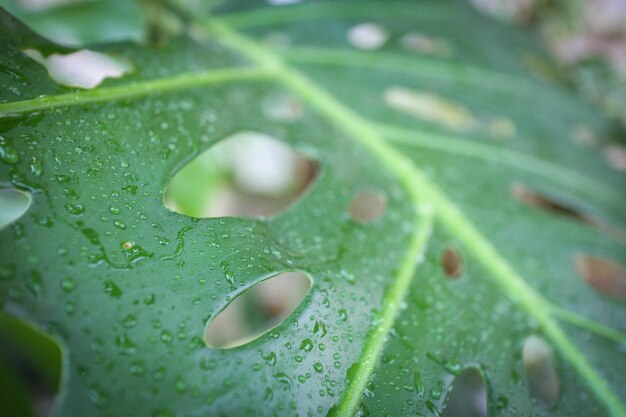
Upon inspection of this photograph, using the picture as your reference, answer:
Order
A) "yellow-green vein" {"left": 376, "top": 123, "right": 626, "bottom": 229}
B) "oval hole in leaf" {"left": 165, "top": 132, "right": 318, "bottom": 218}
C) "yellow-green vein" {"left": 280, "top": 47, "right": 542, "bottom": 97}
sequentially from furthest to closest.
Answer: "oval hole in leaf" {"left": 165, "top": 132, "right": 318, "bottom": 218}, "yellow-green vein" {"left": 280, "top": 47, "right": 542, "bottom": 97}, "yellow-green vein" {"left": 376, "top": 123, "right": 626, "bottom": 229}

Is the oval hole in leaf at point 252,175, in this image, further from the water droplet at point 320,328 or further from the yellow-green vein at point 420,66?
the water droplet at point 320,328

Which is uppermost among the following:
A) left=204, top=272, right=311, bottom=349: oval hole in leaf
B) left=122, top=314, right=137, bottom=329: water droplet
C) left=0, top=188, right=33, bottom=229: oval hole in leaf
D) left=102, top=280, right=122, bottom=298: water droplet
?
left=102, top=280, right=122, bottom=298: water droplet

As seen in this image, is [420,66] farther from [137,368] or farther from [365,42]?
[137,368]

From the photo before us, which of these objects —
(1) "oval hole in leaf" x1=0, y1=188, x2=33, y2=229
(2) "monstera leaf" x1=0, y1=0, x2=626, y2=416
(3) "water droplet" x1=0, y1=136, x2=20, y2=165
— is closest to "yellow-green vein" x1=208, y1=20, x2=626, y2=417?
(2) "monstera leaf" x1=0, y1=0, x2=626, y2=416

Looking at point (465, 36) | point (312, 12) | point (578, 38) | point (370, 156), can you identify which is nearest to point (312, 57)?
point (312, 12)

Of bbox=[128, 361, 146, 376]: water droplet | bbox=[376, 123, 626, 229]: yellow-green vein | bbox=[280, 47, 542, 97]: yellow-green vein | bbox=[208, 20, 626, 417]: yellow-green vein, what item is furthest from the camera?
bbox=[280, 47, 542, 97]: yellow-green vein

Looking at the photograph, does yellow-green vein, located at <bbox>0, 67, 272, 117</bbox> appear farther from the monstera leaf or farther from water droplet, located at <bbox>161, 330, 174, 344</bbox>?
water droplet, located at <bbox>161, 330, 174, 344</bbox>

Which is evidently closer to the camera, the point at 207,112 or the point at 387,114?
the point at 207,112

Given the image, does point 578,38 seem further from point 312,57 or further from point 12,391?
point 12,391
